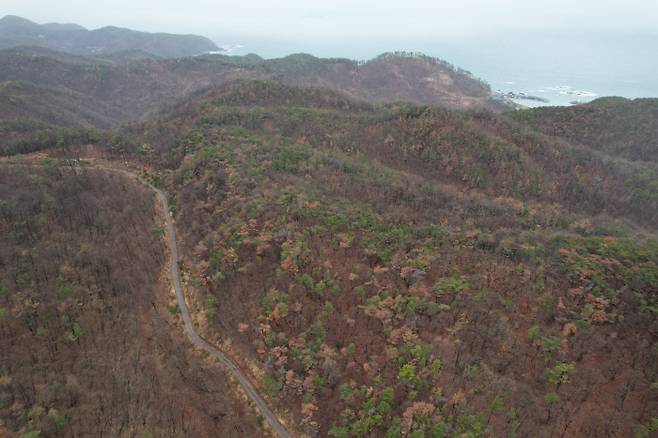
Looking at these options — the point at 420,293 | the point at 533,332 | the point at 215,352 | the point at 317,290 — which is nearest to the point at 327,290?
the point at 317,290

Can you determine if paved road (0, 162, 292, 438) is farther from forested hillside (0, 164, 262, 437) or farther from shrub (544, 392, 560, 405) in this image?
shrub (544, 392, 560, 405)

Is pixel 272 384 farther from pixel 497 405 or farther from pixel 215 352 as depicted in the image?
pixel 497 405

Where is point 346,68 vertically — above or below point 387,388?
above

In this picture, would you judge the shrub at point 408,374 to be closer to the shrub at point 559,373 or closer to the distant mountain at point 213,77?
the shrub at point 559,373

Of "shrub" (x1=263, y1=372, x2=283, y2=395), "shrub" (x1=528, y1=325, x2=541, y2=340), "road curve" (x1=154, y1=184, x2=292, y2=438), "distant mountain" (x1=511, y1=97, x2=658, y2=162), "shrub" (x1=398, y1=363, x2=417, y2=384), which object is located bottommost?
"road curve" (x1=154, y1=184, x2=292, y2=438)

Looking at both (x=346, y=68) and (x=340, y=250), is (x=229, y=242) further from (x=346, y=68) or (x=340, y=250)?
(x=346, y=68)

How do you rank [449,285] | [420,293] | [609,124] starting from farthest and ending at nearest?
[609,124], [449,285], [420,293]

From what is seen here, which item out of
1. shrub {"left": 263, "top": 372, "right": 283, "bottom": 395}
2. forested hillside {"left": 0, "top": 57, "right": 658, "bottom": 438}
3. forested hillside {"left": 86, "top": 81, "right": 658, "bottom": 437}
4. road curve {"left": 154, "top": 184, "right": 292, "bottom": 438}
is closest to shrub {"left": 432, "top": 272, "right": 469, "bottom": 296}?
forested hillside {"left": 86, "top": 81, "right": 658, "bottom": 437}

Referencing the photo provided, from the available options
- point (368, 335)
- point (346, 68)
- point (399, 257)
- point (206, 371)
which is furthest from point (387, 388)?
point (346, 68)
